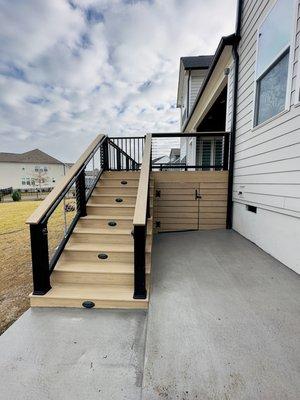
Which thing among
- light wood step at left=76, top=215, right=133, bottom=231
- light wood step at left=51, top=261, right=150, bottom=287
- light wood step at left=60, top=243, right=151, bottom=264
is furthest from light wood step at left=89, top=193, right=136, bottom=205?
light wood step at left=51, top=261, right=150, bottom=287

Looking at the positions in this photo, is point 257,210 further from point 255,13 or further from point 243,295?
point 255,13

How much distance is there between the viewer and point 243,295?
220 centimetres

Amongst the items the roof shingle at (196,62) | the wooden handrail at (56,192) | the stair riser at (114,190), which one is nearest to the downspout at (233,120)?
the stair riser at (114,190)

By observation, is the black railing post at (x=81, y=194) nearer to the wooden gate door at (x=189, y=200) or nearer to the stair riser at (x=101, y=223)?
the stair riser at (x=101, y=223)

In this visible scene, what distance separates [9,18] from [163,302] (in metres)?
6.77

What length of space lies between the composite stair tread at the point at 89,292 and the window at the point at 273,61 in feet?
10.1

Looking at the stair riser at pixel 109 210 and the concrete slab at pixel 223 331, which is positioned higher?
the stair riser at pixel 109 210

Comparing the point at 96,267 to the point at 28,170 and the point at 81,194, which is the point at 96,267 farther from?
the point at 28,170

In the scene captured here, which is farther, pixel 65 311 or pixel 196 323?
pixel 65 311

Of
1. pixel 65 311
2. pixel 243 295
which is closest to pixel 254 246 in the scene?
pixel 243 295

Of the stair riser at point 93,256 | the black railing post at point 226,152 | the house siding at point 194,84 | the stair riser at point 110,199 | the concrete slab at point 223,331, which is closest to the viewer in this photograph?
the concrete slab at point 223,331

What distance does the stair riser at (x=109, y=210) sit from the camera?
355 cm

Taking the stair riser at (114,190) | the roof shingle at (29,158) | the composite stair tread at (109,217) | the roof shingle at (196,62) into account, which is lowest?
the composite stair tread at (109,217)

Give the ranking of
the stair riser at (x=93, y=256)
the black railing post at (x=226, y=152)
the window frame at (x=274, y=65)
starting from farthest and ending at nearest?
the black railing post at (x=226, y=152) → the stair riser at (x=93, y=256) → the window frame at (x=274, y=65)
